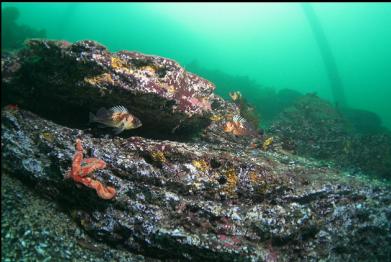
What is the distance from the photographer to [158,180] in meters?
5.09

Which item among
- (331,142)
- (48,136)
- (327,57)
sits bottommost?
(48,136)

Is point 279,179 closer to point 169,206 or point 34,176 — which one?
point 169,206

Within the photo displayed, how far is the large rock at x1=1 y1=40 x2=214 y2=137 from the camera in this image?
17.4ft

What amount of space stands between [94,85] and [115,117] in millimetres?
730

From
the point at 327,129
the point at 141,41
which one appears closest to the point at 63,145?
the point at 327,129

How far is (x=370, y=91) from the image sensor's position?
82.1m

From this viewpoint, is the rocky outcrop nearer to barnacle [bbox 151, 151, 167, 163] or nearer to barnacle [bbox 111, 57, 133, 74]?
barnacle [bbox 151, 151, 167, 163]

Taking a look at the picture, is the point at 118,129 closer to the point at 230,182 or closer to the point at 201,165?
the point at 201,165

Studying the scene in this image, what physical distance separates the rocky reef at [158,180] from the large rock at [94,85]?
21 mm

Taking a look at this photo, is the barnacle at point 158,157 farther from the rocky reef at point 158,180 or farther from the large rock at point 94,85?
the large rock at point 94,85

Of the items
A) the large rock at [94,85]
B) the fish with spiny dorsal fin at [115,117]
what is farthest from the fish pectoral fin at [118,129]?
the large rock at [94,85]

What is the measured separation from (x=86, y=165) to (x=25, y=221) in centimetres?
121

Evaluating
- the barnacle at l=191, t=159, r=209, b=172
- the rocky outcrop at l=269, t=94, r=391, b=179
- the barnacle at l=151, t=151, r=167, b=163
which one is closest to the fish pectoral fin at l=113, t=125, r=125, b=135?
the barnacle at l=151, t=151, r=167, b=163

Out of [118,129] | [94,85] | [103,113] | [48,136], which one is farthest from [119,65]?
[48,136]
